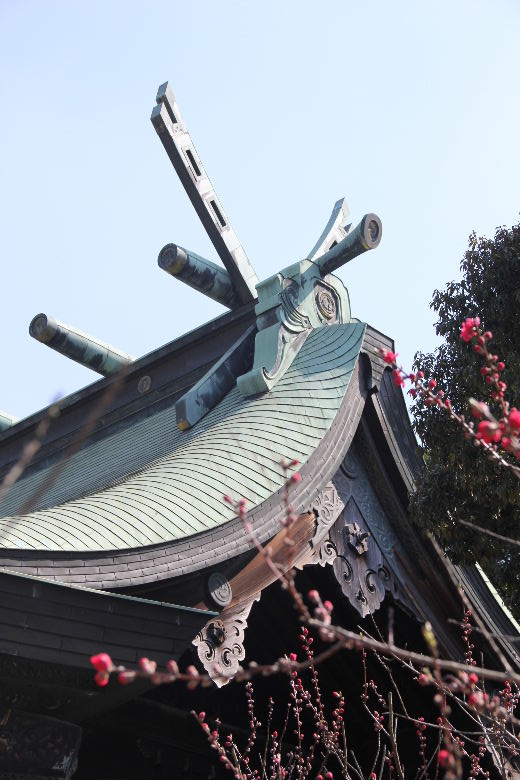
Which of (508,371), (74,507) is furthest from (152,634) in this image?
(508,371)

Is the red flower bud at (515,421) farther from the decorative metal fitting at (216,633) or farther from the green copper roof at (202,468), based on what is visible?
the decorative metal fitting at (216,633)

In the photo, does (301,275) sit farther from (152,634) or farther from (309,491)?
(152,634)

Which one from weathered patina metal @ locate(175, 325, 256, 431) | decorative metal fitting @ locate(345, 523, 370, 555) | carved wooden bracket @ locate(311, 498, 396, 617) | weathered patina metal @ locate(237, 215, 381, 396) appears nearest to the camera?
carved wooden bracket @ locate(311, 498, 396, 617)

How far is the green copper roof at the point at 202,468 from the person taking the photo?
5.20 metres

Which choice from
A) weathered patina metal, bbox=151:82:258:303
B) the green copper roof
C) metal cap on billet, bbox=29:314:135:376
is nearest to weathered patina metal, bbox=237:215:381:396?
the green copper roof

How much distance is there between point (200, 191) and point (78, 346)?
2374 millimetres

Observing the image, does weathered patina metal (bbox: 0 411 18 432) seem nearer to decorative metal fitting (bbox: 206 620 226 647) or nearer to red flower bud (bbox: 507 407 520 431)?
decorative metal fitting (bbox: 206 620 226 647)

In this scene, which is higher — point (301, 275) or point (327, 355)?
point (301, 275)

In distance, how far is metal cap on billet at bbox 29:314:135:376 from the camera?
10.2m

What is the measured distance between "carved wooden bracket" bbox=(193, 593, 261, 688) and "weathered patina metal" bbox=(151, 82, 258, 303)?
4.32 m

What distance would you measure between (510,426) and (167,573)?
3.00 metres

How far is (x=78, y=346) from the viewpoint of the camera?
10.5m

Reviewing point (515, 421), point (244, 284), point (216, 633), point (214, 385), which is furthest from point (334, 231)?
point (515, 421)

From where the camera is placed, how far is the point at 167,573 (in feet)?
16.8
